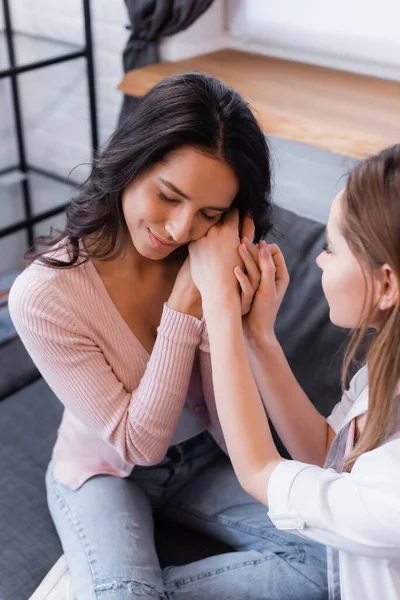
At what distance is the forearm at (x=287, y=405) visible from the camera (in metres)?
1.16

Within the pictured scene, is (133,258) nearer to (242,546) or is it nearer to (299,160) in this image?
(242,546)

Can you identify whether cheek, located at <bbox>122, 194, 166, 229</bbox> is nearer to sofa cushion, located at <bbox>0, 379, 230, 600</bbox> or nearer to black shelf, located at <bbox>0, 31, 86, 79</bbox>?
sofa cushion, located at <bbox>0, 379, 230, 600</bbox>

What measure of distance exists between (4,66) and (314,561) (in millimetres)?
1914

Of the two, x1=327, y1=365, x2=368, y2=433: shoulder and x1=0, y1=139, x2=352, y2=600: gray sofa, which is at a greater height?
x1=327, y1=365, x2=368, y2=433: shoulder

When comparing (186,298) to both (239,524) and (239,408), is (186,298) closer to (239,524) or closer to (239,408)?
(239,408)

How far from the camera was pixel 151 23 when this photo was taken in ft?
6.56

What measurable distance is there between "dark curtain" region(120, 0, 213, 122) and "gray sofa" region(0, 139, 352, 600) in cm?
62

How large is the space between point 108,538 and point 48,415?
0.50 meters

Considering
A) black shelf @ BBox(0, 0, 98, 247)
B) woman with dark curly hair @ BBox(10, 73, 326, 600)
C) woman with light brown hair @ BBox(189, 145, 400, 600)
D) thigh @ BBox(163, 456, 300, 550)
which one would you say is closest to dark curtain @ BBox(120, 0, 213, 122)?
black shelf @ BBox(0, 0, 98, 247)

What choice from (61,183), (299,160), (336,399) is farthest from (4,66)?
(336,399)

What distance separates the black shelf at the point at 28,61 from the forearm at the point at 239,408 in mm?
1378

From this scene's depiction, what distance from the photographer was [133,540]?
1.19 meters

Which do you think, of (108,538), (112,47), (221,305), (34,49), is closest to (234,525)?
(108,538)

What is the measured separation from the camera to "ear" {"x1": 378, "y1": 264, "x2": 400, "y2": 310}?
0.86m
